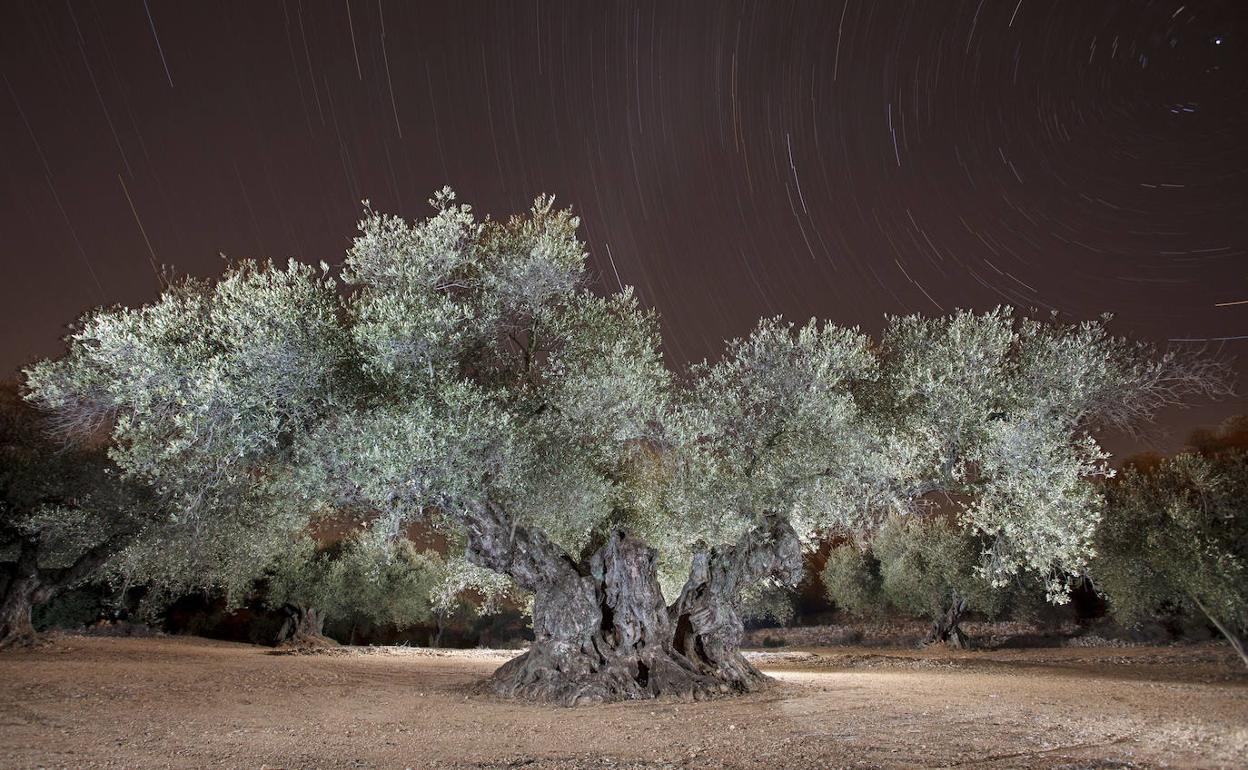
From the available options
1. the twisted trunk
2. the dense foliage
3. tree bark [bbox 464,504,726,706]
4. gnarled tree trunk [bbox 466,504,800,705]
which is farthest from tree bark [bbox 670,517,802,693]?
the dense foliage

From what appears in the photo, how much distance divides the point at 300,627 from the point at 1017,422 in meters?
37.3

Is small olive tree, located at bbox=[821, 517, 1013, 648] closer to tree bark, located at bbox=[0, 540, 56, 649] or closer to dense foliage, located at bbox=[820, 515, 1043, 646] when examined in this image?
dense foliage, located at bbox=[820, 515, 1043, 646]

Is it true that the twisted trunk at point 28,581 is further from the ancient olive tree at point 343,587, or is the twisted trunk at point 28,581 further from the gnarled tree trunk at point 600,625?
the ancient olive tree at point 343,587

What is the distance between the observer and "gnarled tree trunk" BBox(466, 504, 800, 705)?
50.0ft

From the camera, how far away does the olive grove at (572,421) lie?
42.2 feet

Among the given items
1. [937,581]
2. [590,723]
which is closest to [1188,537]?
[590,723]

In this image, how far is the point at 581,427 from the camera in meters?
16.2

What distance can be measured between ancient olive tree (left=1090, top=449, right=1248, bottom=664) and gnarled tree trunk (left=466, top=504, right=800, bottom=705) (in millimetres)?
12245

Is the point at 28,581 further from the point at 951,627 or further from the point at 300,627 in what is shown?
the point at 951,627

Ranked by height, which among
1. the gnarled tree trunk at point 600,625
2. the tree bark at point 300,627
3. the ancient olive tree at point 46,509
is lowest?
the gnarled tree trunk at point 600,625

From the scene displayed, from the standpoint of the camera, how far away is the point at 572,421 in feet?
53.0

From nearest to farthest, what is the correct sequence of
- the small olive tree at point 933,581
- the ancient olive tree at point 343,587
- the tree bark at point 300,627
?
the small olive tree at point 933,581 < the tree bark at point 300,627 < the ancient olive tree at point 343,587

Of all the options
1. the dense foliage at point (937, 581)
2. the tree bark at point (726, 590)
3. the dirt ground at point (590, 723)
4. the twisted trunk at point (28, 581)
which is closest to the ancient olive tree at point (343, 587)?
the twisted trunk at point (28, 581)

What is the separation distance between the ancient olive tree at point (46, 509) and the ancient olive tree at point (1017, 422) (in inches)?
760
